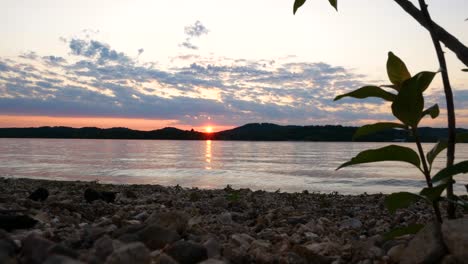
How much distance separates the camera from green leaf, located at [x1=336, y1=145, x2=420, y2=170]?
315 cm

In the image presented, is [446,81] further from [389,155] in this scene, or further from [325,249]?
[325,249]

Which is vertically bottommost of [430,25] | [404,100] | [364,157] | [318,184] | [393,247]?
[318,184]

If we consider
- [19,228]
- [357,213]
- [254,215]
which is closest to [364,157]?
Answer: [19,228]

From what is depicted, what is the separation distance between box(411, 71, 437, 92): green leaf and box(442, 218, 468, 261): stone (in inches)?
37.6

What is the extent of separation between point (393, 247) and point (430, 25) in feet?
5.77

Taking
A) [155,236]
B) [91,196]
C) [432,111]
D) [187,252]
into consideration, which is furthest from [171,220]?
[91,196]

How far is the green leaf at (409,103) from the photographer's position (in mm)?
3098

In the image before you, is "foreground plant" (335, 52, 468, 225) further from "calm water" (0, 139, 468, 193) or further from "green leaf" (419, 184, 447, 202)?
"calm water" (0, 139, 468, 193)

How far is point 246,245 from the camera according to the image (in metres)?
4.11

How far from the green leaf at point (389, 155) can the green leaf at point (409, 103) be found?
21 centimetres

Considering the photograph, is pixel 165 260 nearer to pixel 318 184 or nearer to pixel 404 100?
pixel 404 100

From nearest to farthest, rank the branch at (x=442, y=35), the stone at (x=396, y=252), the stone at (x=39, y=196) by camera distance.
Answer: the branch at (x=442, y=35), the stone at (x=396, y=252), the stone at (x=39, y=196)

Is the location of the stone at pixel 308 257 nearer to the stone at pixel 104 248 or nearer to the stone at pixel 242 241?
the stone at pixel 242 241

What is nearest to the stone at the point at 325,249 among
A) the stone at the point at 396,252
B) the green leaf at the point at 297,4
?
the stone at the point at 396,252
